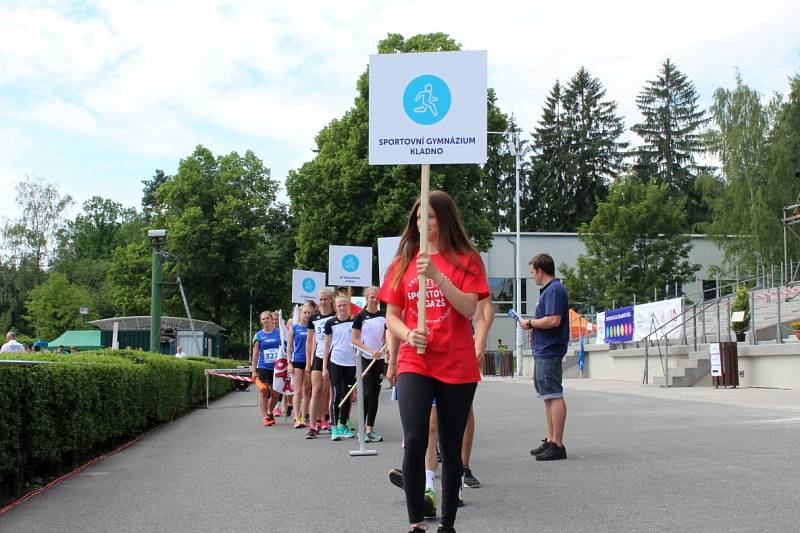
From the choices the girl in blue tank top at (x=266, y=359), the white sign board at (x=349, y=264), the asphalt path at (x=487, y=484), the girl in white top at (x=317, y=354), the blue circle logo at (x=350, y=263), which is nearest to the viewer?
the asphalt path at (x=487, y=484)

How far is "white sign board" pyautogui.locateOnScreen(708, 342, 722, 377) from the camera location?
22.6 m

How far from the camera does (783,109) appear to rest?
146 feet

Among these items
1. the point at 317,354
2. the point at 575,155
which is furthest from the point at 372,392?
the point at 575,155

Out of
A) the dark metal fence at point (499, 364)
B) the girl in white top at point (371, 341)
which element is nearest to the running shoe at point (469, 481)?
the girl in white top at point (371, 341)

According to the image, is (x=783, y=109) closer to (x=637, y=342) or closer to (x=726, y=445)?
(x=637, y=342)

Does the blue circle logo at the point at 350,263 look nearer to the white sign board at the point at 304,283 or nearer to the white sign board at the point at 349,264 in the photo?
the white sign board at the point at 349,264

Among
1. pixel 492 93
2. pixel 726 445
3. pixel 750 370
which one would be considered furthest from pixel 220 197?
pixel 726 445

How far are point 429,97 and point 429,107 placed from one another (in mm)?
69

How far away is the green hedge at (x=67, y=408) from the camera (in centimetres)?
707

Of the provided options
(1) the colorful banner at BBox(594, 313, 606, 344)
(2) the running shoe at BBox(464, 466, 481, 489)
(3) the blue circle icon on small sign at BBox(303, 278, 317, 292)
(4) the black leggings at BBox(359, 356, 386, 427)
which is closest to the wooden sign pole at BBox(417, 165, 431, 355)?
(2) the running shoe at BBox(464, 466, 481, 489)

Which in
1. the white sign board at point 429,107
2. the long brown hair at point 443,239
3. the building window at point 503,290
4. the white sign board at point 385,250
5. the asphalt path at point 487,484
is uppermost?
the building window at point 503,290

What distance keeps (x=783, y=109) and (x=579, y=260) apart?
12346 millimetres

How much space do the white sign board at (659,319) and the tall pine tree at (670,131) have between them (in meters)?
44.8

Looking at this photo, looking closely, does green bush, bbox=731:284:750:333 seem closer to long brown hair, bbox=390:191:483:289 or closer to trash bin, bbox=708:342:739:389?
trash bin, bbox=708:342:739:389
